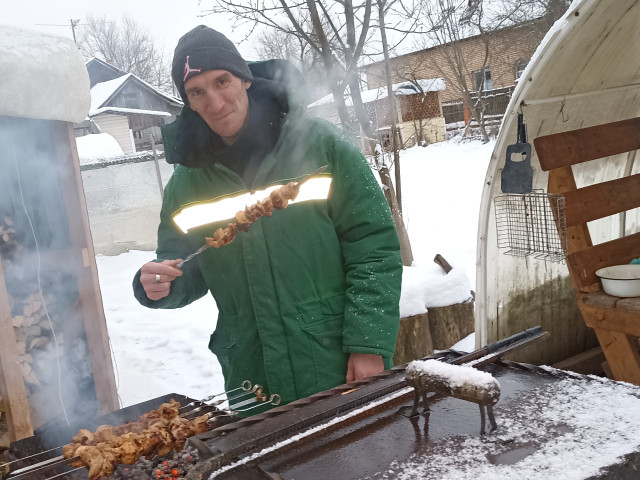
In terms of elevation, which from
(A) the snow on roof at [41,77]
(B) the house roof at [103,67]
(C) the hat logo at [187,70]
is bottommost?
A: (C) the hat logo at [187,70]

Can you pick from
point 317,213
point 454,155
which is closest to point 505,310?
point 317,213

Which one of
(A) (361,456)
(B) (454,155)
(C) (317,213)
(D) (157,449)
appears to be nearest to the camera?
(A) (361,456)

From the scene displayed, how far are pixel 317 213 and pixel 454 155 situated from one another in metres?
22.0

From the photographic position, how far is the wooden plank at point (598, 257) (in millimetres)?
4176

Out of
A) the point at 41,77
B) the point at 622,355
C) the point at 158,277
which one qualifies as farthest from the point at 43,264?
the point at 622,355

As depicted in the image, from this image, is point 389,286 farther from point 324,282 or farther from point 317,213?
point 317,213

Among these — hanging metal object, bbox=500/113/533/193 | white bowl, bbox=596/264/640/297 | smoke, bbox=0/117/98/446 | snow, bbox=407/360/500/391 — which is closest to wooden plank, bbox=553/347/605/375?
Result: white bowl, bbox=596/264/640/297

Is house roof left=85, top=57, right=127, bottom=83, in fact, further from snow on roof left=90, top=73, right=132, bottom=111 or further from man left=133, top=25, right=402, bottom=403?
man left=133, top=25, right=402, bottom=403

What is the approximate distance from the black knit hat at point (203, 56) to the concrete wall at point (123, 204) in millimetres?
11971

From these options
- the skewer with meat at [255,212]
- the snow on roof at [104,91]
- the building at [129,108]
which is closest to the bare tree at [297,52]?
the skewer with meat at [255,212]

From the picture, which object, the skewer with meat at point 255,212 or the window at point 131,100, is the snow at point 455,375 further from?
the window at point 131,100

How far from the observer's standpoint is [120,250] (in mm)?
14500

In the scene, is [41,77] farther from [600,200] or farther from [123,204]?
A: [123,204]

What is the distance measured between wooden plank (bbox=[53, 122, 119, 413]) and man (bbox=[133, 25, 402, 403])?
2.03m
